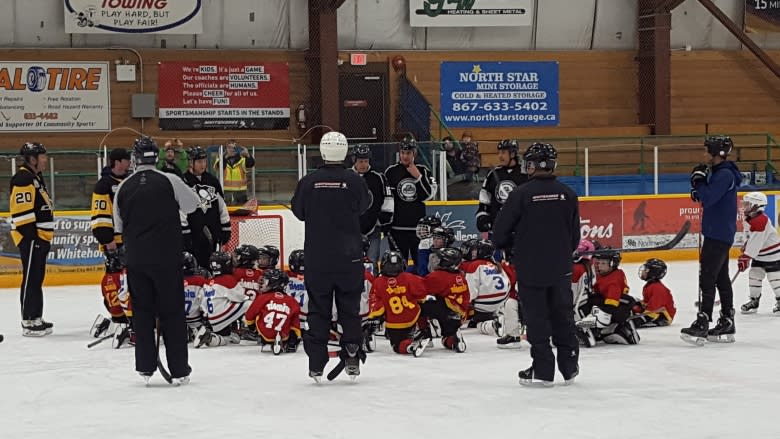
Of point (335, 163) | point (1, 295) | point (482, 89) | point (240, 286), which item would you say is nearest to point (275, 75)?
point (482, 89)

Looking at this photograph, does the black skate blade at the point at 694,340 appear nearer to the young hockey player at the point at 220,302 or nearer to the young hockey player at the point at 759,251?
the young hockey player at the point at 759,251

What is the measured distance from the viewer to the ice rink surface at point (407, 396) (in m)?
5.88

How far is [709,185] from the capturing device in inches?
336

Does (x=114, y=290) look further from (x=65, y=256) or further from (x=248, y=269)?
(x=65, y=256)

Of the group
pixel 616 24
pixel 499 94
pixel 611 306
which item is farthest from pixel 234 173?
pixel 616 24

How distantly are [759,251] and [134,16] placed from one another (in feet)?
43.4

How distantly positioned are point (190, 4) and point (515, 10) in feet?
20.9

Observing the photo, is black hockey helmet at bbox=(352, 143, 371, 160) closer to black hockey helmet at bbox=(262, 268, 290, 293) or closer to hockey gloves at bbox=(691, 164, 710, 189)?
black hockey helmet at bbox=(262, 268, 290, 293)

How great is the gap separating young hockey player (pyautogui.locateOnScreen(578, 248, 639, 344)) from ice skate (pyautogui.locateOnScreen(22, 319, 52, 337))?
15.2 ft

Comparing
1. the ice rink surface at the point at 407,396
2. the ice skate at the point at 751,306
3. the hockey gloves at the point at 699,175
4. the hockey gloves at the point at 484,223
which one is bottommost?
the ice rink surface at the point at 407,396

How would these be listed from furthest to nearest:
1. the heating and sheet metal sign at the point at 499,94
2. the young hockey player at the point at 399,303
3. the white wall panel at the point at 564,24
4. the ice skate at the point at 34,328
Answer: the white wall panel at the point at 564,24, the heating and sheet metal sign at the point at 499,94, the ice skate at the point at 34,328, the young hockey player at the point at 399,303

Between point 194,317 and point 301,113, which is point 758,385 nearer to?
point 194,317

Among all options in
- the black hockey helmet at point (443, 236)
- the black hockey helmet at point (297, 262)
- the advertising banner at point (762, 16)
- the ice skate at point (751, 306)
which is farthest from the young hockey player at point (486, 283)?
the advertising banner at point (762, 16)

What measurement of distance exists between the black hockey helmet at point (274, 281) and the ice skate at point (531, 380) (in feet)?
7.51
